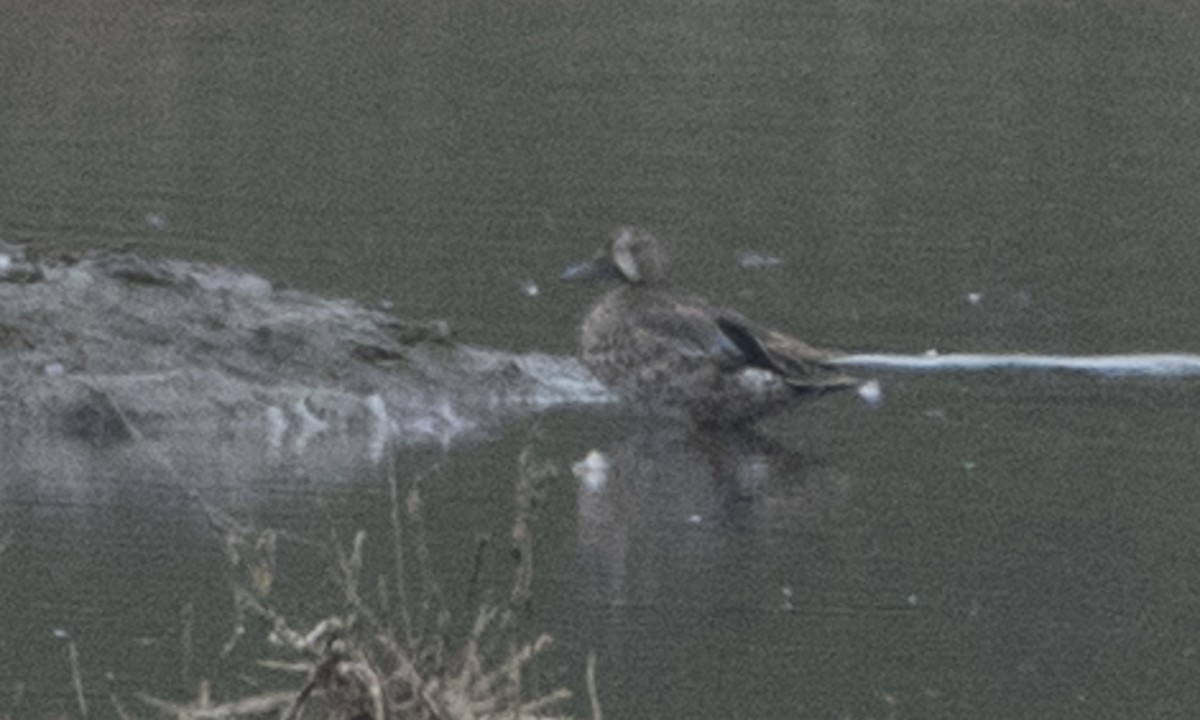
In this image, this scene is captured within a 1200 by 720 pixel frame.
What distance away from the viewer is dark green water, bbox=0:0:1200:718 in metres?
9.05

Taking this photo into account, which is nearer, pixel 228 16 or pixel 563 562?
pixel 563 562

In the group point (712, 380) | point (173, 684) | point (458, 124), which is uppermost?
point (458, 124)

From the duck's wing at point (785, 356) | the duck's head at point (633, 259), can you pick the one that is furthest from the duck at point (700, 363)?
the duck's head at point (633, 259)

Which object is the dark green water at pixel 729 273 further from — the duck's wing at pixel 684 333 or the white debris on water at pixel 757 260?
the duck's wing at pixel 684 333

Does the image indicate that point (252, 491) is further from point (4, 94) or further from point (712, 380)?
point (4, 94)

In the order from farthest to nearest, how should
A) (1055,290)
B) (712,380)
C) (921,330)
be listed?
(1055,290) < (921,330) < (712,380)

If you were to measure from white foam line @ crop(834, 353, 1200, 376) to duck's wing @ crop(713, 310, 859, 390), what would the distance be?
0.16 meters

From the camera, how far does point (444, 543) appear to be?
9.77 meters

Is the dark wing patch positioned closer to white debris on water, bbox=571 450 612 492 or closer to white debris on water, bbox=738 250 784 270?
white debris on water, bbox=571 450 612 492

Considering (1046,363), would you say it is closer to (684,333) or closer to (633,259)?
(684,333)

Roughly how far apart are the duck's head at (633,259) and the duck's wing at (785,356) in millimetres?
469

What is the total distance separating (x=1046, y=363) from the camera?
40.6 feet

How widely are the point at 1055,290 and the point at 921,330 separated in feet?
3.38

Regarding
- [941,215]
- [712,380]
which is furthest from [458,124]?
[712,380]
